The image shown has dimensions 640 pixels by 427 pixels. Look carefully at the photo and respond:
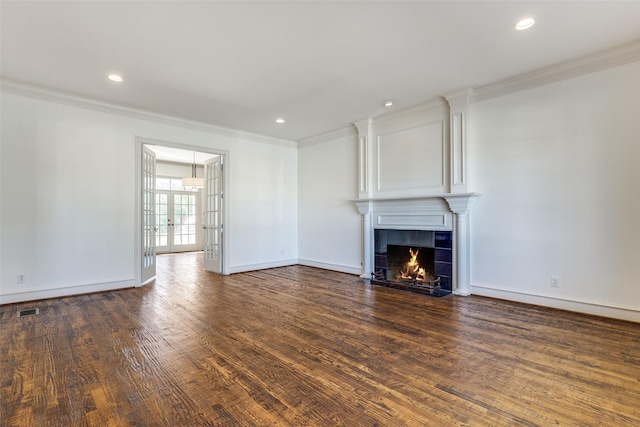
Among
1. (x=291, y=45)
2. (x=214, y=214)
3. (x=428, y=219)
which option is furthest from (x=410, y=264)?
(x=214, y=214)

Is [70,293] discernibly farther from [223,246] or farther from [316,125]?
[316,125]

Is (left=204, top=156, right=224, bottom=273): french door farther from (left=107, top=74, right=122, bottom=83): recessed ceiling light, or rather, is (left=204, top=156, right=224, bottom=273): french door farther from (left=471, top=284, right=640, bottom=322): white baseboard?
(left=471, top=284, right=640, bottom=322): white baseboard

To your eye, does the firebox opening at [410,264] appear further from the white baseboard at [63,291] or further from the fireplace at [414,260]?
the white baseboard at [63,291]

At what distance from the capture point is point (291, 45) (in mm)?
2992

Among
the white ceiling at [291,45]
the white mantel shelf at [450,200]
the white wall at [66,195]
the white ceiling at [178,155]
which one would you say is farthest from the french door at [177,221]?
the white mantel shelf at [450,200]

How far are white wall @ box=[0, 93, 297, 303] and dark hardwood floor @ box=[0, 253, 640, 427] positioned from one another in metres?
0.52

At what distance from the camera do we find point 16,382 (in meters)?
2.03

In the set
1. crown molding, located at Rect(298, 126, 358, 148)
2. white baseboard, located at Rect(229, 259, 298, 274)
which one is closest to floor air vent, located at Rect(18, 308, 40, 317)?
white baseboard, located at Rect(229, 259, 298, 274)

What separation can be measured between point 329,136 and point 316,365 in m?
4.72

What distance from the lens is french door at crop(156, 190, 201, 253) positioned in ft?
31.3

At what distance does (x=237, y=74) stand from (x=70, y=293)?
12.2ft

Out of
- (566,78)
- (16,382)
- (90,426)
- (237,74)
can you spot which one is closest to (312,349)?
(90,426)

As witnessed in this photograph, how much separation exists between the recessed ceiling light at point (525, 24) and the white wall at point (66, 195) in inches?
189

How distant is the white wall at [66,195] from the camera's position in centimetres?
388
